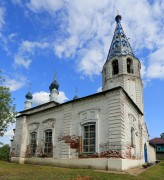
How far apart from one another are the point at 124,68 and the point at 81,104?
6393 mm

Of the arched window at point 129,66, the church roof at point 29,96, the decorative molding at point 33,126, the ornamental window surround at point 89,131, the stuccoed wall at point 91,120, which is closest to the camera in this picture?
the stuccoed wall at point 91,120

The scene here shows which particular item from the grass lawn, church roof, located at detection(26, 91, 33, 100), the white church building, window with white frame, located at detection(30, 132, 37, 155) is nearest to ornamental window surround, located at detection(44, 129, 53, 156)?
the white church building

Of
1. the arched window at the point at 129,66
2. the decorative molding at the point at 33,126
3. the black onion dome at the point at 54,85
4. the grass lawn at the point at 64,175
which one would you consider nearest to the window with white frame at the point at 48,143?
the decorative molding at the point at 33,126

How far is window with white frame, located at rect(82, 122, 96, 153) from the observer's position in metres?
12.8

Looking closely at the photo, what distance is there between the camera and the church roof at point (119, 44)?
1962 centimetres

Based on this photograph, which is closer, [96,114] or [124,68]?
[96,114]

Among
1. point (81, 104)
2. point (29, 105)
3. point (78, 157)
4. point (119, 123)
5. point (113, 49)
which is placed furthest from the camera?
point (29, 105)

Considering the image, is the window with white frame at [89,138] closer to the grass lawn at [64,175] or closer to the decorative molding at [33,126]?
the grass lawn at [64,175]

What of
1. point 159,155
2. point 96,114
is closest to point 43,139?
point 96,114

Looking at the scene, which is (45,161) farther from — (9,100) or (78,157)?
(9,100)

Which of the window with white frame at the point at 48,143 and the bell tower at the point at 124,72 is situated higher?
the bell tower at the point at 124,72

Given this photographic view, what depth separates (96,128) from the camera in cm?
1274

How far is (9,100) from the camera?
19438 millimetres

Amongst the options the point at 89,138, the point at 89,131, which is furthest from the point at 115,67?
the point at 89,138
